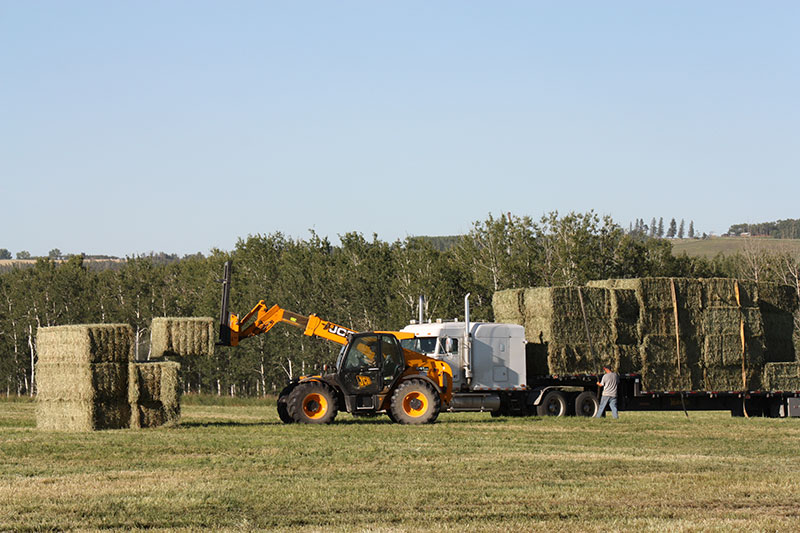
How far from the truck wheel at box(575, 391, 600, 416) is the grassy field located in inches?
221

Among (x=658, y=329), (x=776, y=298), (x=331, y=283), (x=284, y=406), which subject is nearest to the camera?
(x=284, y=406)

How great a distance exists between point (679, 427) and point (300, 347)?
118 feet

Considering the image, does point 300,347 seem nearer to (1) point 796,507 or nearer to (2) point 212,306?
(2) point 212,306

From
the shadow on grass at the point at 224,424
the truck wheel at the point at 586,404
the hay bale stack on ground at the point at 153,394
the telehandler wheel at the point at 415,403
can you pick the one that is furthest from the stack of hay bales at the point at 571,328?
the hay bale stack on ground at the point at 153,394

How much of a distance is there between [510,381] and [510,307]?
254 centimetres

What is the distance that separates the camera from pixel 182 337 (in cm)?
2467

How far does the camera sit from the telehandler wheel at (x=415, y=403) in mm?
25406

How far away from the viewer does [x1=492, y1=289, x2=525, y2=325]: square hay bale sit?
30.6 metres

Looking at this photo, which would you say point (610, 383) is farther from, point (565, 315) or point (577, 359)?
point (565, 315)

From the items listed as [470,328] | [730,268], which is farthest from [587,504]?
[730,268]

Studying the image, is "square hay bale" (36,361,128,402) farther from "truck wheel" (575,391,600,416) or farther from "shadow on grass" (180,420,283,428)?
"truck wheel" (575,391,600,416)

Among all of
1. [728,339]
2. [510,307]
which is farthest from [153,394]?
[728,339]

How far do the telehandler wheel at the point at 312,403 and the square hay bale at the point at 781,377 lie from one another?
46.3ft

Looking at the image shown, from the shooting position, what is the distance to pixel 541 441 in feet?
69.8
